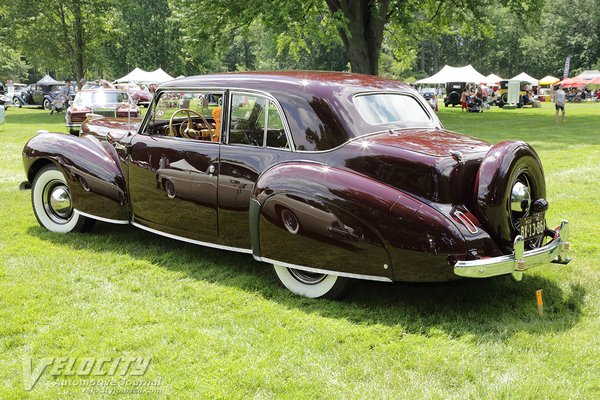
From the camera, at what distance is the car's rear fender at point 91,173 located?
5.51m

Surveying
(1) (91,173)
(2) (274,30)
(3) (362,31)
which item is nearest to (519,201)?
(1) (91,173)

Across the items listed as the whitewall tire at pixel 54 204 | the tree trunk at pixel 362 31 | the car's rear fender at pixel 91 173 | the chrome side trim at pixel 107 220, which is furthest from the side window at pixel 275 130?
the tree trunk at pixel 362 31

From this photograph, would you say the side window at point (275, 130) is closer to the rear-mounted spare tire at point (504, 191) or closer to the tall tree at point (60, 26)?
the rear-mounted spare tire at point (504, 191)

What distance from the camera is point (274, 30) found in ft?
61.3

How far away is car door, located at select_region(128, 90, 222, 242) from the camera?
15.7 feet

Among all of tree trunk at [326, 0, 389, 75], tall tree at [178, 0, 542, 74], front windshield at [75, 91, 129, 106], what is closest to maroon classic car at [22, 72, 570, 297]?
front windshield at [75, 91, 129, 106]

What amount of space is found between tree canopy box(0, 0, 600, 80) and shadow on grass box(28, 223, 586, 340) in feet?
46.5

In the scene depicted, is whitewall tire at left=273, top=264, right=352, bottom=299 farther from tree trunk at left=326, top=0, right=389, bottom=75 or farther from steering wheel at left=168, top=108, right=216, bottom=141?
tree trunk at left=326, top=0, right=389, bottom=75

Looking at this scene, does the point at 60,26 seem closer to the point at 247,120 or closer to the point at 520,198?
the point at 247,120

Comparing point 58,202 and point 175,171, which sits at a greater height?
point 175,171

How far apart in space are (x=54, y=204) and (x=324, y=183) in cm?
358

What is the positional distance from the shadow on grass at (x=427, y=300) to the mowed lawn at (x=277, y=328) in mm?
14

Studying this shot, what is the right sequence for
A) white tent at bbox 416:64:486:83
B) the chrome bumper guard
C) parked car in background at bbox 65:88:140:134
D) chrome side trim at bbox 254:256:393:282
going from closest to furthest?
the chrome bumper guard < chrome side trim at bbox 254:256:393:282 < parked car in background at bbox 65:88:140:134 < white tent at bbox 416:64:486:83

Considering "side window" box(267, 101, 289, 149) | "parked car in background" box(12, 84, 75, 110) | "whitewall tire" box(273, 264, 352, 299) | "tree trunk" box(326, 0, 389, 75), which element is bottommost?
"whitewall tire" box(273, 264, 352, 299)
